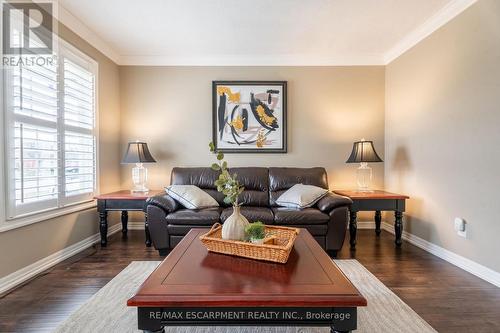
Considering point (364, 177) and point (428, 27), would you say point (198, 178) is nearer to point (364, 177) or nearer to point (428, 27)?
point (364, 177)

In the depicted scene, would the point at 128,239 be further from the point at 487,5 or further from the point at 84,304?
the point at 487,5

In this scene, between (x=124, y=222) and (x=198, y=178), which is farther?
(x=124, y=222)

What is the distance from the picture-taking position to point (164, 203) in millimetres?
2926

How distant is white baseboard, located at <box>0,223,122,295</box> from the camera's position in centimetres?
221

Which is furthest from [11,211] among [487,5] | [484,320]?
[487,5]

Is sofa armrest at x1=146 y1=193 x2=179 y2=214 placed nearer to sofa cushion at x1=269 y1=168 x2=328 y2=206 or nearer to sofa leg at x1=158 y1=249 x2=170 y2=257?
sofa leg at x1=158 y1=249 x2=170 y2=257

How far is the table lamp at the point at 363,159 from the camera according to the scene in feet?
11.6

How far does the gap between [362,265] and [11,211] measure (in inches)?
126

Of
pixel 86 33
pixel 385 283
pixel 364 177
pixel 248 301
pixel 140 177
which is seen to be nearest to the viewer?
pixel 248 301

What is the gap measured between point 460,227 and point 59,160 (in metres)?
4.10

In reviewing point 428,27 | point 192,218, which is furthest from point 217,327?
point 428,27

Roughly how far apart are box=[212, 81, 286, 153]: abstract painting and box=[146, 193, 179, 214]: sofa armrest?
130 cm

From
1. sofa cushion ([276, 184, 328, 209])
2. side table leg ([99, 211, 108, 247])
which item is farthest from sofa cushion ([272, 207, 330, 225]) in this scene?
side table leg ([99, 211, 108, 247])

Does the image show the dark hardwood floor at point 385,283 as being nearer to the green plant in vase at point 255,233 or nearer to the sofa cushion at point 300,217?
the sofa cushion at point 300,217
